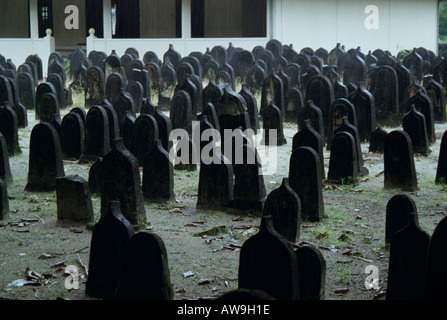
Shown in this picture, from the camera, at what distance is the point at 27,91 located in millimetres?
15953

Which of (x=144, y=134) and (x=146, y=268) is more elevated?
(x=144, y=134)

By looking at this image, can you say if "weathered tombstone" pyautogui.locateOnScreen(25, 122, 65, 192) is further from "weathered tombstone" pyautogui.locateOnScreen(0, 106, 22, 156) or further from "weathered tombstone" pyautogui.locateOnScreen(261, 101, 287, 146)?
"weathered tombstone" pyautogui.locateOnScreen(261, 101, 287, 146)

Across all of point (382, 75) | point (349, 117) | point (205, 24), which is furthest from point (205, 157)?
point (205, 24)

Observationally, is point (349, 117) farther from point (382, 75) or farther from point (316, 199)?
point (316, 199)

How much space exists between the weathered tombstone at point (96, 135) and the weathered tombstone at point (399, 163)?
4.15 metres

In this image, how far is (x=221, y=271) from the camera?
6113 millimetres

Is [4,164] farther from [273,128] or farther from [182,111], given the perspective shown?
[273,128]

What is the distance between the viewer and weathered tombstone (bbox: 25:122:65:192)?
8.77m

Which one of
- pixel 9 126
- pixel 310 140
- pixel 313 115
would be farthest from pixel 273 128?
pixel 9 126

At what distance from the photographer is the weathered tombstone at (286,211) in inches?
271

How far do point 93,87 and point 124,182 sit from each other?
9079 mm

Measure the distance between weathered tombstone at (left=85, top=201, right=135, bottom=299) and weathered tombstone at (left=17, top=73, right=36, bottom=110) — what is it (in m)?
11.1

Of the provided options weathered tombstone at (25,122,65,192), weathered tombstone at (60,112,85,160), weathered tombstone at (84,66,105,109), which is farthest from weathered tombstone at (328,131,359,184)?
weathered tombstone at (84,66,105,109)
